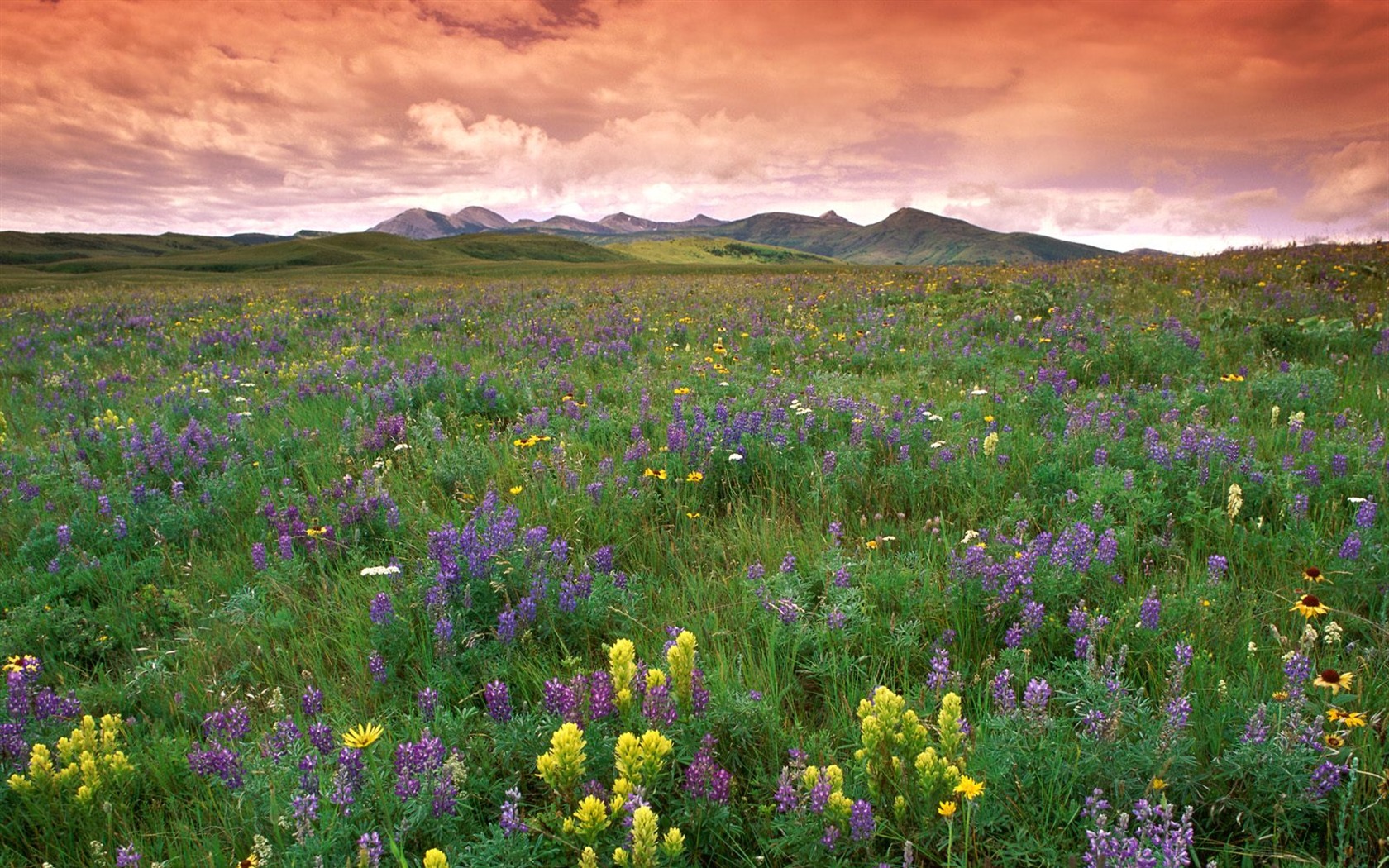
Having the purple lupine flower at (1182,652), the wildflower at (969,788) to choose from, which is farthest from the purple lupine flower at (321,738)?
the purple lupine flower at (1182,652)

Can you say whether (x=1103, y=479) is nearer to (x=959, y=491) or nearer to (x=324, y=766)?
(x=959, y=491)

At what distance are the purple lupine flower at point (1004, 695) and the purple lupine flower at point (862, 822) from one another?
2.41ft

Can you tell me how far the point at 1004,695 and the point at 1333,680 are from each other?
3.70 feet

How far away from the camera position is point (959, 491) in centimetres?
472

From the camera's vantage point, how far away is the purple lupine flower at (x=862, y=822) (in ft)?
6.64

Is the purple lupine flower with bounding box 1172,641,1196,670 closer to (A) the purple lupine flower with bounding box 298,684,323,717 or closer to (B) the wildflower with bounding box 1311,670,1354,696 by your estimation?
(B) the wildflower with bounding box 1311,670,1354,696

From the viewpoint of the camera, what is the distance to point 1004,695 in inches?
99.4

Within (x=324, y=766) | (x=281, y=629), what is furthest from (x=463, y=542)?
Result: (x=324, y=766)

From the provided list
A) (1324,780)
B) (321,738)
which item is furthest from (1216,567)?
(321,738)

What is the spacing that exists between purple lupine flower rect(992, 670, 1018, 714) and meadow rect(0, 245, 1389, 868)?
0.03 metres

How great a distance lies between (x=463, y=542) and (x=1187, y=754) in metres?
3.18

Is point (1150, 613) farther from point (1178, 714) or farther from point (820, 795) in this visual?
point (820, 795)

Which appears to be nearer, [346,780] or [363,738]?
[363,738]

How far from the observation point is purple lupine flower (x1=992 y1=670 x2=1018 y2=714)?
2.47 metres
